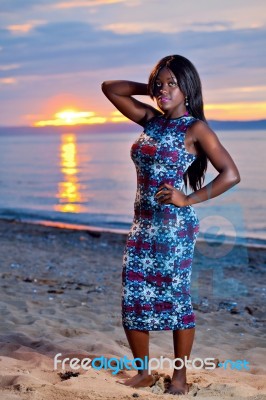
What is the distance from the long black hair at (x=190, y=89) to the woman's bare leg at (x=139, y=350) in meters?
0.90

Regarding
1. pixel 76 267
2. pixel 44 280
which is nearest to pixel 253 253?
pixel 76 267

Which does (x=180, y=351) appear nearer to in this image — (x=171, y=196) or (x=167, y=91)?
(x=171, y=196)

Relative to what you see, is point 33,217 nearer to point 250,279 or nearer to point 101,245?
point 101,245

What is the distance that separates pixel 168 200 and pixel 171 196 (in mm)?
30

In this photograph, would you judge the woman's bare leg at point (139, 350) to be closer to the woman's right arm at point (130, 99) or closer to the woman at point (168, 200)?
the woman at point (168, 200)

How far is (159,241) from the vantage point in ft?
13.2

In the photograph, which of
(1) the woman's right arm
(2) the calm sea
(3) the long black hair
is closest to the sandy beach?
(3) the long black hair

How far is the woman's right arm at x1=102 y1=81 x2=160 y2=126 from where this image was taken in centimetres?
428

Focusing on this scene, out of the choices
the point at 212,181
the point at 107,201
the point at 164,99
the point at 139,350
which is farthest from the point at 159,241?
the point at 107,201

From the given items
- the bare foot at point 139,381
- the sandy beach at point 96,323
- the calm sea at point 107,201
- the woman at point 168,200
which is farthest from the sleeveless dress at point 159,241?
the calm sea at point 107,201

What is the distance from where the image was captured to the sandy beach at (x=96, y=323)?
13.6 ft

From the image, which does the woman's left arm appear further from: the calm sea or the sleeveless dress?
the calm sea

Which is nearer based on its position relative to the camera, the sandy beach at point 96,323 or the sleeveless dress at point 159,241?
the sleeveless dress at point 159,241

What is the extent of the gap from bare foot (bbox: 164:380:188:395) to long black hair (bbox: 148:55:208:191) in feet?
3.72
